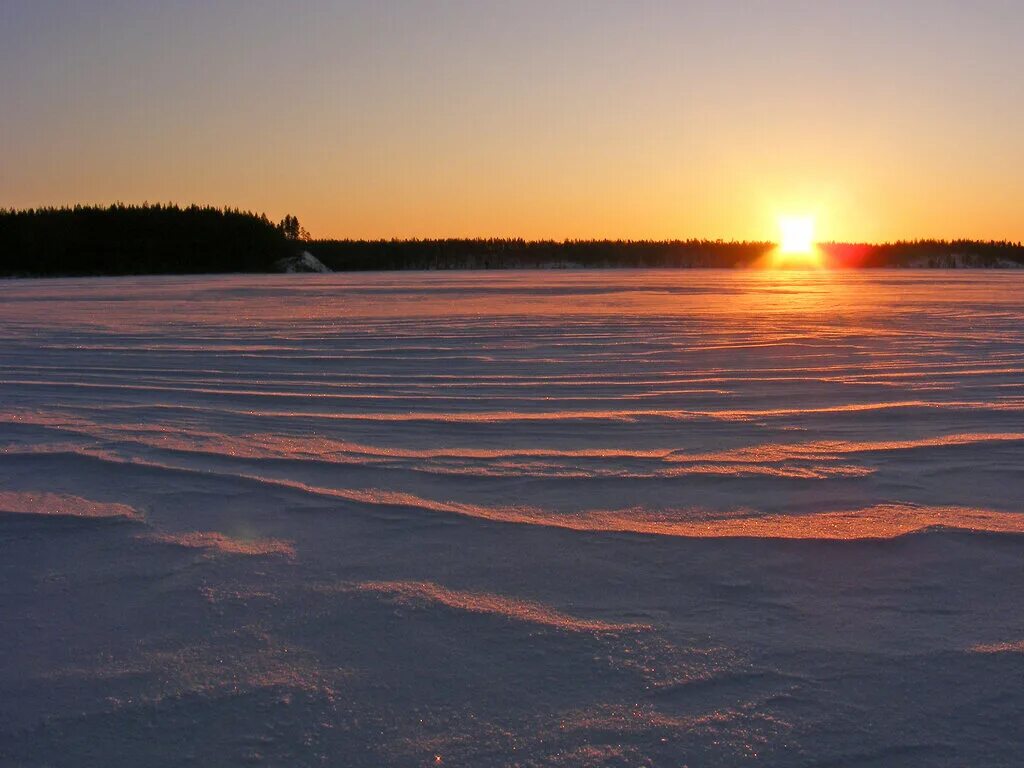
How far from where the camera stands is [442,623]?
7.29 ft

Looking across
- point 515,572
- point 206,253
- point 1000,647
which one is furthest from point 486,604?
point 206,253

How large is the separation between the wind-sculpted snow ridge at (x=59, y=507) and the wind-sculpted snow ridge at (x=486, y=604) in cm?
104

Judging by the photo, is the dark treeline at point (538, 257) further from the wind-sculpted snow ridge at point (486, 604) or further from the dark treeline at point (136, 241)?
the wind-sculpted snow ridge at point (486, 604)

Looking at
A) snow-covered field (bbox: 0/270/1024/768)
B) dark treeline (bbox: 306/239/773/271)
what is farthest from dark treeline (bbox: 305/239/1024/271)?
snow-covered field (bbox: 0/270/1024/768)

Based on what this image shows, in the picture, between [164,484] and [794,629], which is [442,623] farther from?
[164,484]

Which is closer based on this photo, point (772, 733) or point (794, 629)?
point (772, 733)

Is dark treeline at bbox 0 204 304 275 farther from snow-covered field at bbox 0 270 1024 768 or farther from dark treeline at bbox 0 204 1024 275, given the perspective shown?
snow-covered field at bbox 0 270 1024 768

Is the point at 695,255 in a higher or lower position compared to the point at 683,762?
higher

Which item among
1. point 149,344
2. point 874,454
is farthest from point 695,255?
point 874,454

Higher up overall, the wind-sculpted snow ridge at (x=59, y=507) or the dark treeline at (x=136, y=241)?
the dark treeline at (x=136, y=241)

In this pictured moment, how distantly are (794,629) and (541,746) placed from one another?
0.75 metres

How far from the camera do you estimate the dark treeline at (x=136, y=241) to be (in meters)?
39.8

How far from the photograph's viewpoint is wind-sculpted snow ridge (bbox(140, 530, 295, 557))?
8.91ft

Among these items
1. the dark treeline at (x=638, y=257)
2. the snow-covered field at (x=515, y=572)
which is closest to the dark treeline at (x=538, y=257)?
the dark treeline at (x=638, y=257)
